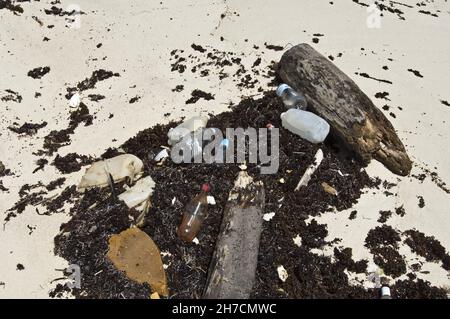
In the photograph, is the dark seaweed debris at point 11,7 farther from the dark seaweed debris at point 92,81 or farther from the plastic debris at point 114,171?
the plastic debris at point 114,171

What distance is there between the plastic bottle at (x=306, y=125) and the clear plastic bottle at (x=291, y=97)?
23cm

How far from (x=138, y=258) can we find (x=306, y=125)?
289 cm

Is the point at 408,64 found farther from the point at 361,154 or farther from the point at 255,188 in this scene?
the point at 255,188

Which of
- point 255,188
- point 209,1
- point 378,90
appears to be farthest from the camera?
point 209,1

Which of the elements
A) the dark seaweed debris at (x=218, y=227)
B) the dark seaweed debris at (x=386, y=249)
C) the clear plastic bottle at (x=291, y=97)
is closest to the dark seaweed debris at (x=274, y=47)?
the clear plastic bottle at (x=291, y=97)

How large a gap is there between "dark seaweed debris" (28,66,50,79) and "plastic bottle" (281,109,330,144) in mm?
4386

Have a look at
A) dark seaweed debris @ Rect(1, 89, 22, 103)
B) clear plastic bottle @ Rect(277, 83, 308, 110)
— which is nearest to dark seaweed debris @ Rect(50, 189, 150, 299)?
dark seaweed debris @ Rect(1, 89, 22, 103)

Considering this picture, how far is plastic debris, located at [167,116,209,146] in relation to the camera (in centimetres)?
625

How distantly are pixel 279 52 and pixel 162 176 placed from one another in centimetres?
386

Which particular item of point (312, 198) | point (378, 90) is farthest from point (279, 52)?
point (312, 198)

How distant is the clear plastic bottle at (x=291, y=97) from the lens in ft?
21.5

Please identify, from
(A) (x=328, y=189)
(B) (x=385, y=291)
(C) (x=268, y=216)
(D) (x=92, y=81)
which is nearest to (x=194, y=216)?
(C) (x=268, y=216)

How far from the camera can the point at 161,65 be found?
805cm

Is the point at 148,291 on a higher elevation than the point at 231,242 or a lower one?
lower
